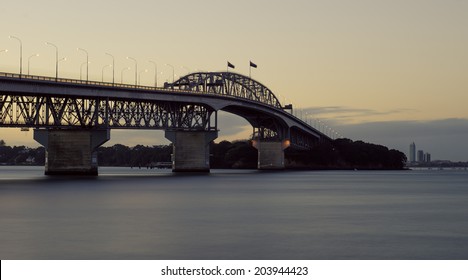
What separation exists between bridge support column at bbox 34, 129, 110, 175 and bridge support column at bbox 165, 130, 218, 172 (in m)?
30.5

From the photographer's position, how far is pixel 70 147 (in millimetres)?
124438

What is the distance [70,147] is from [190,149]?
127 feet

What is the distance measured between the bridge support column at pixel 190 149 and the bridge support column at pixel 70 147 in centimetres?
3051

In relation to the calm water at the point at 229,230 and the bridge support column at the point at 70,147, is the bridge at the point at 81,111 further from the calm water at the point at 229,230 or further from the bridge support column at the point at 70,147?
the calm water at the point at 229,230

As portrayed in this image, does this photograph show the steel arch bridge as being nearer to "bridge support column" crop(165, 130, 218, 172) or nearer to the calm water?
"bridge support column" crop(165, 130, 218, 172)

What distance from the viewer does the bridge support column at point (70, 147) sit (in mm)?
123812

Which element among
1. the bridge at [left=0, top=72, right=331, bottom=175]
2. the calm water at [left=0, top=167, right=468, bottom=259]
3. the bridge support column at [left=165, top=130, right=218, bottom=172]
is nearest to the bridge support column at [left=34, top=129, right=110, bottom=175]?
the bridge at [left=0, top=72, right=331, bottom=175]

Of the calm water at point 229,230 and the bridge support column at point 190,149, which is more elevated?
the bridge support column at point 190,149

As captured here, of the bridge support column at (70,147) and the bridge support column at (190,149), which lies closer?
the bridge support column at (70,147)

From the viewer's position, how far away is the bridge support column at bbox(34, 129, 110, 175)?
406 feet

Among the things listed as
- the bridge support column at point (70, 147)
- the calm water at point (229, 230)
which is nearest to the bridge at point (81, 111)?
the bridge support column at point (70, 147)

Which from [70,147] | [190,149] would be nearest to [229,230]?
[70,147]
